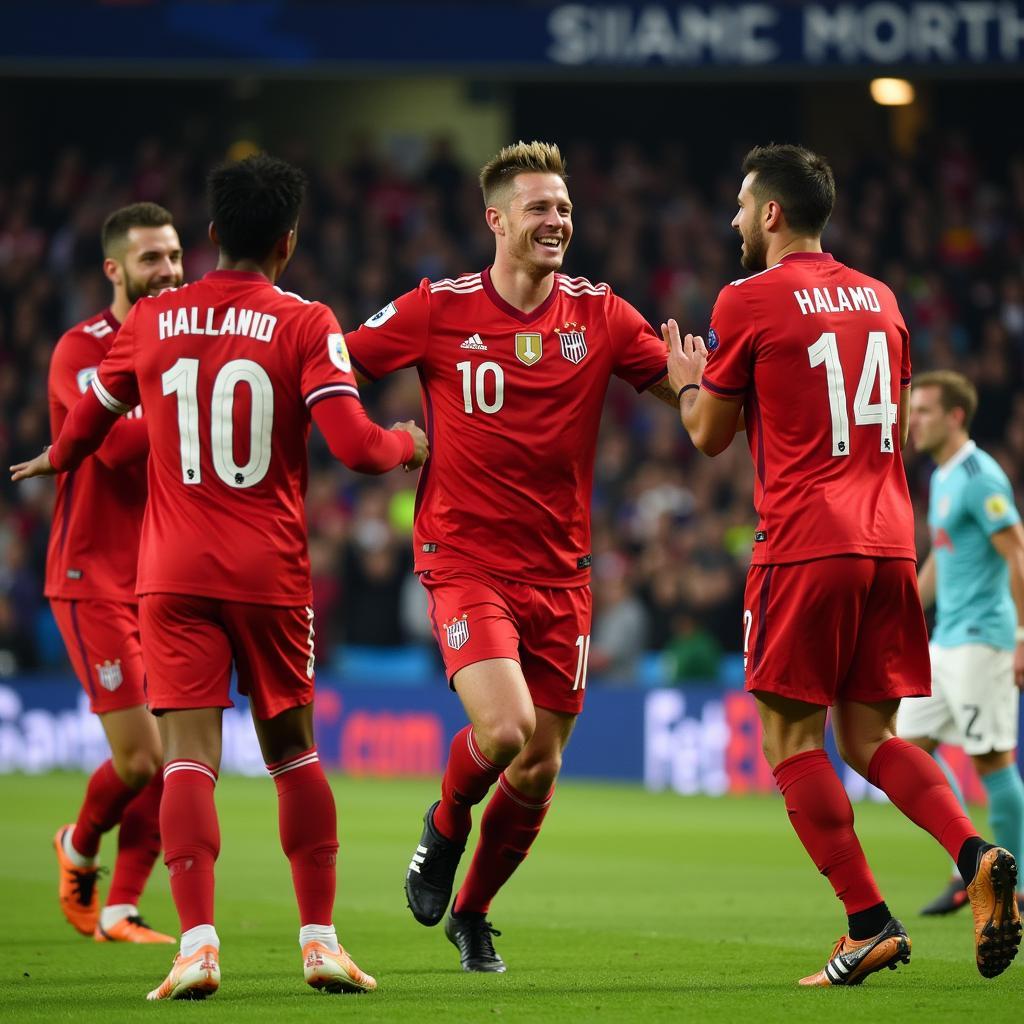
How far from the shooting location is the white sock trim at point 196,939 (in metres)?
5.59

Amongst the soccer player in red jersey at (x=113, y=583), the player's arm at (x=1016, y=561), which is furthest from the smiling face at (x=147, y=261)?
the player's arm at (x=1016, y=561)

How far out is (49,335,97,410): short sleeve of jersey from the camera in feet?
25.2

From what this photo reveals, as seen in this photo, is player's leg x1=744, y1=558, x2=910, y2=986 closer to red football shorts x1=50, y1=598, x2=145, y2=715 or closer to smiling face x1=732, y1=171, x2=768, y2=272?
smiling face x1=732, y1=171, x2=768, y2=272

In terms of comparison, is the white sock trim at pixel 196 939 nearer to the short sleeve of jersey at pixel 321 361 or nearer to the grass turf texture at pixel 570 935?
the grass turf texture at pixel 570 935

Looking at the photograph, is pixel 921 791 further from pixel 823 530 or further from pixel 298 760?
pixel 298 760

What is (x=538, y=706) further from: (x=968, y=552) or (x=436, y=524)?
(x=968, y=552)

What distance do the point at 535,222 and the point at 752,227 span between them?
821 millimetres

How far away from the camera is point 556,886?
9.98m

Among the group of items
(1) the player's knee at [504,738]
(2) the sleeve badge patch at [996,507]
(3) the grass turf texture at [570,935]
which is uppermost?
(2) the sleeve badge patch at [996,507]

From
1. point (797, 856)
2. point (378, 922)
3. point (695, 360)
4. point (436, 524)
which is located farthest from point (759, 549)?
point (797, 856)

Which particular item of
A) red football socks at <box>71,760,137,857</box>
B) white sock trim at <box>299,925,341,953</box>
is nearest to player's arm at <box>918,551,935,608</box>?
red football socks at <box>71,760,137,857</box>

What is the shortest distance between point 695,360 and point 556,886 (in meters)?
4.28

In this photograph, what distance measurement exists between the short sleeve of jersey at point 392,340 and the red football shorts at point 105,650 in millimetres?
1752

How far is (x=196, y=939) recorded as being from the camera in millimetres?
5598
